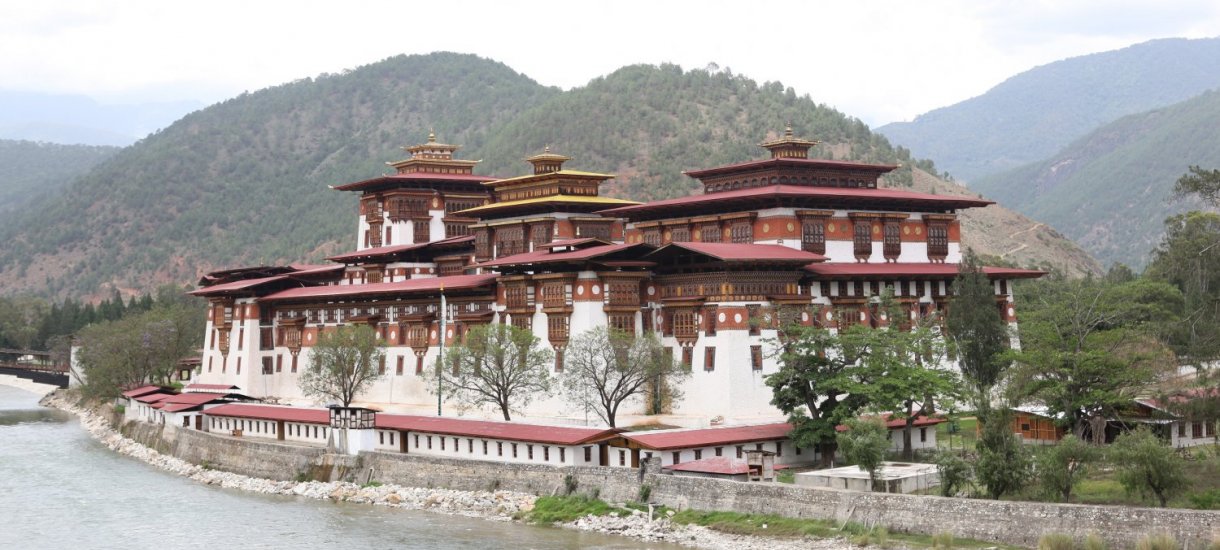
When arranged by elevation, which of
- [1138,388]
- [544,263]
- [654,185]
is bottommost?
[1138,388]

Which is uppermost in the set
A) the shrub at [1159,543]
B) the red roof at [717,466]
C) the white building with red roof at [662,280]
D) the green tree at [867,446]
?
the white building with red roof at [662,280]

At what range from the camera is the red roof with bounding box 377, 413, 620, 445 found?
178 feet

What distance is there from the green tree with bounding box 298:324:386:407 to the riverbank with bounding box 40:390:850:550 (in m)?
7.10

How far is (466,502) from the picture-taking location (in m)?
55.5

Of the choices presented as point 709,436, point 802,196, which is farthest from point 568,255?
point 709,436

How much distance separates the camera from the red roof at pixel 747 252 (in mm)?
60906

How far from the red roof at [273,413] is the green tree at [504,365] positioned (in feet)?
21.3

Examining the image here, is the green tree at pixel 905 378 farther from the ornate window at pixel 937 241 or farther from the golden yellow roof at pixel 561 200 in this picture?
the golden yellow roof at pixel 561 200

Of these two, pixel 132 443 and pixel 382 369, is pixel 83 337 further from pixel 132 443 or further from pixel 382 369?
pixel 382 369

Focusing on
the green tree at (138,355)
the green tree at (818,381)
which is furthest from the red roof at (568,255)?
the green tree at (138,355)

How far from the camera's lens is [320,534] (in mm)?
52812

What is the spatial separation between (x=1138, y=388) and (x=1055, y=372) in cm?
274

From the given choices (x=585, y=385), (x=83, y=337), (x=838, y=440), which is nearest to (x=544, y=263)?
(x=585, y=385)

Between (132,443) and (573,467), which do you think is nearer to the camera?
(573,467)
